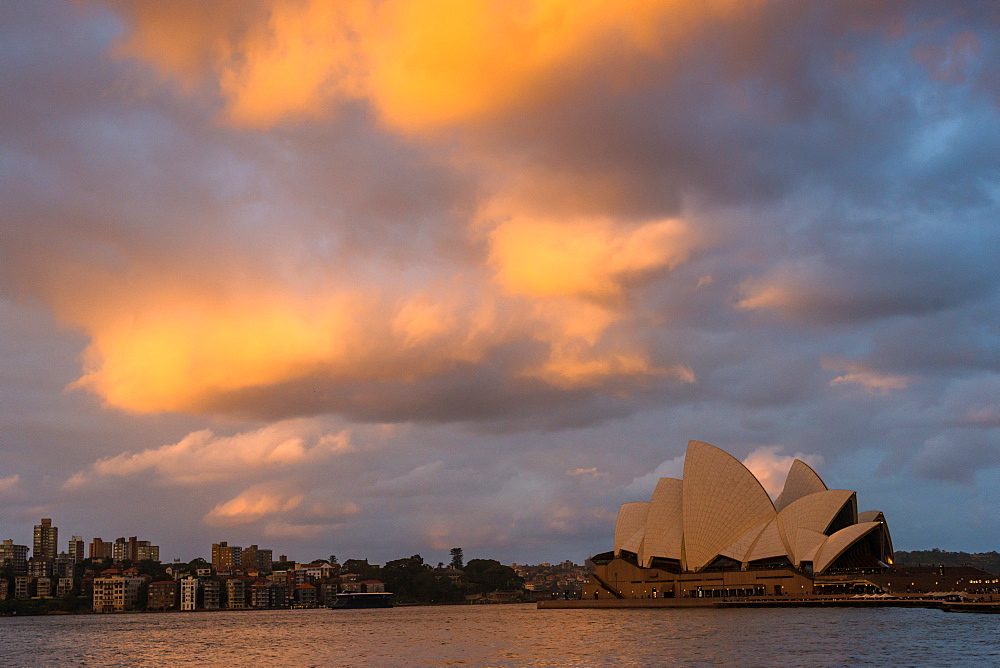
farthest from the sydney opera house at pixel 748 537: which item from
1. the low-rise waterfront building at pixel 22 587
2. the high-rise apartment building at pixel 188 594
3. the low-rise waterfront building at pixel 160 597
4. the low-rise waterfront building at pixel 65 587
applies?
the low-rise waterfront building at pixel 22 587

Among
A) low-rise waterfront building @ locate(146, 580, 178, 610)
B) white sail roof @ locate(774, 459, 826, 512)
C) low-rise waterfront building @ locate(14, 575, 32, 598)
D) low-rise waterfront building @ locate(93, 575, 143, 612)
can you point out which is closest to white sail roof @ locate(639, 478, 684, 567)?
white sail roof @ locate(774, 459, 826, 512)

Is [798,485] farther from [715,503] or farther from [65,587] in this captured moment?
[65,587]

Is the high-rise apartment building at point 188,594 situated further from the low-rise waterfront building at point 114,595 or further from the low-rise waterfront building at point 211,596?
the low-rise waterfront building at point 114,595

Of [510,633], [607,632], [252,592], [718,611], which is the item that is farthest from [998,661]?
[252,592]

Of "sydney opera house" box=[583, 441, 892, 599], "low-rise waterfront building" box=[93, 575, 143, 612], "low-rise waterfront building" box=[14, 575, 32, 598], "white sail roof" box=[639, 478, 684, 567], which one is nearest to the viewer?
"sydney opera house" box=[583, 441, 892, 599]

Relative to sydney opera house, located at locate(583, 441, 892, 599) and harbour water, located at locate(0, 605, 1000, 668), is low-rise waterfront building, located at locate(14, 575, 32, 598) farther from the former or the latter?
sydney opera house, located at locate(583, 441, 892, 599)

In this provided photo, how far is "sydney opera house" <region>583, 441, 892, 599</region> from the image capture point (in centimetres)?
9206

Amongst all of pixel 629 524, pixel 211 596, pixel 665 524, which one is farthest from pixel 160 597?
pixel 665 524

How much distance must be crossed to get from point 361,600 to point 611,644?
427 feet

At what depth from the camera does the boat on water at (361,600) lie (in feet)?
579

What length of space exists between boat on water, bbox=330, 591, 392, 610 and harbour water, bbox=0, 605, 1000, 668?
8966 centimetres

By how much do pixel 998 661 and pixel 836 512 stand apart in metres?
55.4

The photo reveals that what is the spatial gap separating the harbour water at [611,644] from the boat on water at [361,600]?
294ft

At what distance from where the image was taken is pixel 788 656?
43.2 m
